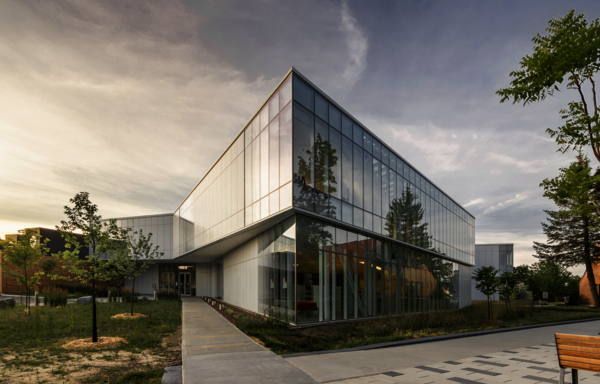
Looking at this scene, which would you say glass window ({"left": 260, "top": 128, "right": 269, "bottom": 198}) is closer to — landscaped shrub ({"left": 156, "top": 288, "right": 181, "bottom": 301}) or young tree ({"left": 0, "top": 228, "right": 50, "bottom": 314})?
young tree ({"left": 0, "top": 228, "right": 50, "bottom": 314})

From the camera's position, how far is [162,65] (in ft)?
57.2

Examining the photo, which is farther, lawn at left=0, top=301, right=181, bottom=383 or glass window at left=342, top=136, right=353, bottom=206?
glass window at left=342, top=136, right=353, bottom=206

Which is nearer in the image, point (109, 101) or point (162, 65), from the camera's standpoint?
point (162, 65)

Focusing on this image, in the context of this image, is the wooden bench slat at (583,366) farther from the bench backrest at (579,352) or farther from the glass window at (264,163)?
the glass window at (264,163)

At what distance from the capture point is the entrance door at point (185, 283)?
4850 cm

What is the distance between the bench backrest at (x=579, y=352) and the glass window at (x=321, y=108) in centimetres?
1371

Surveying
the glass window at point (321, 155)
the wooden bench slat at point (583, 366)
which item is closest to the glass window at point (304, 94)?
the glass window at point (321, 155)

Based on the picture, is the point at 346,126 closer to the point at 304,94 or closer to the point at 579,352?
the point at 304,94

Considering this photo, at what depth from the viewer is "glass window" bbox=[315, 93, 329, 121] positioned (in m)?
17.5

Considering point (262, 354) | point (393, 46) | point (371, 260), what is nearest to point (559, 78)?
point (393, 46)

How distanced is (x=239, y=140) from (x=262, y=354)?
645 inches

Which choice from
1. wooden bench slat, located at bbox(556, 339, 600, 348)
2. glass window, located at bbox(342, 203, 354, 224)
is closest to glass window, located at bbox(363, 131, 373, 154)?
glass window, located at bbox(342, 203, 354, 224)

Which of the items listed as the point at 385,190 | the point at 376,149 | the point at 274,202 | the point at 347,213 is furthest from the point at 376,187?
the point at 274,202

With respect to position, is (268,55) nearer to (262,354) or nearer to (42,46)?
(42,46)
